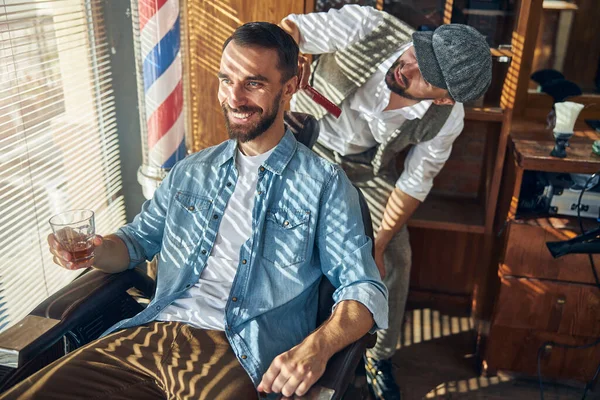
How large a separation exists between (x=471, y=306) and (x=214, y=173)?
1.72 meters

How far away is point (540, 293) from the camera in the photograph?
2.32 metres

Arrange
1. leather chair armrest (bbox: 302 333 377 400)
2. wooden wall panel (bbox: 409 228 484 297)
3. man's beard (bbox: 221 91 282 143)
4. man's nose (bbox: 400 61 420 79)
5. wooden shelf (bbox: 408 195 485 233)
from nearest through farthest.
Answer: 1. leather chair armrest (bbox: 302 333 377 400)
2. man's beard (bbox: 221 91 282 143)
3. man's nose (bbox: 400 61 420 79)
4. wooden shelf (bbox: 408 195 485 233)
5. wooden wall panel (bbox: 409 228 484 297)

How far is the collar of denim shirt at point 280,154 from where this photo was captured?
1.69 meters

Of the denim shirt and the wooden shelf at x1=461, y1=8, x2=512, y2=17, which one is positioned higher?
the wooden shelf at x1=461, y1=8, x2=512, y2=17

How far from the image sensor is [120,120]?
2.86 m

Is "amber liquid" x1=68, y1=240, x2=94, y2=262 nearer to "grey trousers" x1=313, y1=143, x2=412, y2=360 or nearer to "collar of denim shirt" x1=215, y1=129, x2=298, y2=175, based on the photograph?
"collar of denim shirt" x1=215, y1=129, x2=298, y2=175

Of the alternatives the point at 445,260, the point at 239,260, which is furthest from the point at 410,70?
the point at 445,260

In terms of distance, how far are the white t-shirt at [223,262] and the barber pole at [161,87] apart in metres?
0.82

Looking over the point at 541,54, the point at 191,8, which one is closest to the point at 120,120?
the point at 191,8

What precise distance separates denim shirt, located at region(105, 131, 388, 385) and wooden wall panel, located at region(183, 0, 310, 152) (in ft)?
2.76

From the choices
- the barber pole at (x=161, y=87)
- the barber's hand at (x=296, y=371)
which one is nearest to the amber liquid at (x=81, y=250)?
the barber's hand at (x=296, y=371)

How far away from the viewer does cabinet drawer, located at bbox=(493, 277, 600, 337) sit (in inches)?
90.4

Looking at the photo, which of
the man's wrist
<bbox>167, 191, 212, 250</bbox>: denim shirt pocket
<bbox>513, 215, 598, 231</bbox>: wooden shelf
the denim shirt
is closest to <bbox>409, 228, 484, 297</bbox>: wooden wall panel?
<bbox>513, 215, 598, 231</bbox>: wooden shelf

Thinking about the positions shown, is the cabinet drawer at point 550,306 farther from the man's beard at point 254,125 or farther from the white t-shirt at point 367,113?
the man's beard at point 254,125
